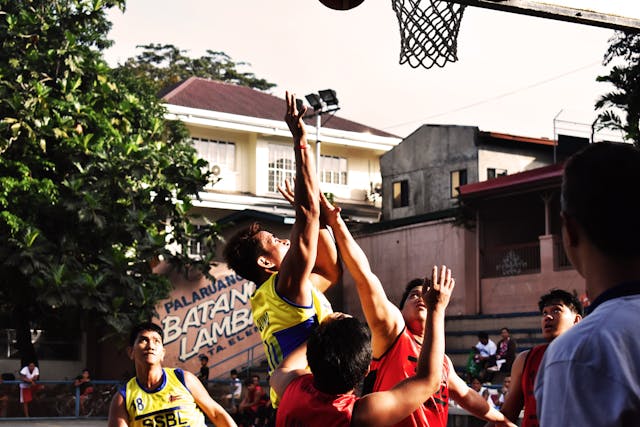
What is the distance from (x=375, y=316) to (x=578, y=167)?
312 centimetres

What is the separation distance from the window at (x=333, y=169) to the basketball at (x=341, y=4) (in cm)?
3577

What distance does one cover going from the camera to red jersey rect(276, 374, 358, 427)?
13.8 ft

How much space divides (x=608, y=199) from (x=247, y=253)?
3364mm

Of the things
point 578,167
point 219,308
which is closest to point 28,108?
point 219,308

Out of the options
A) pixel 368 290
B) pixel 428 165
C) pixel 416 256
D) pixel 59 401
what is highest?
pixel 428 165

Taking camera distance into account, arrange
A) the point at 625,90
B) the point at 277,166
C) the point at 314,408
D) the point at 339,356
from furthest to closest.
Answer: the point at 277,166, the point at 625,90, the point at 314,408, the point at 339,356

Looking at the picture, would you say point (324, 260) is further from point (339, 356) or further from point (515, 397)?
point (515, 397)

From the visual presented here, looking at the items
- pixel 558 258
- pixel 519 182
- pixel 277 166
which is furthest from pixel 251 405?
pixel 277 166

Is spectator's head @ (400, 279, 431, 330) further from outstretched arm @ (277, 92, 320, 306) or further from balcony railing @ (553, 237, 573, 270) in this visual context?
balcony railing @ (553, 237, 573, 270)

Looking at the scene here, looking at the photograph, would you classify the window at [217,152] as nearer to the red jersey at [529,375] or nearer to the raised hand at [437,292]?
the red jersey at [529,375]

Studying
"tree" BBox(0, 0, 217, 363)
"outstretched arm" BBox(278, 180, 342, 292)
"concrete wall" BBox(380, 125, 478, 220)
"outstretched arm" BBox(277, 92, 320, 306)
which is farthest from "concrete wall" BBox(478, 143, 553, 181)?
"outstretched arm" BBox(277, 92, 320, 306)

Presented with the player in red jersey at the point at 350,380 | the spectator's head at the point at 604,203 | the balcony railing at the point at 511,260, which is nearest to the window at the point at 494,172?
the balcony railing at the point at 511,260

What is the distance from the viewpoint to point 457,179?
36.3 m

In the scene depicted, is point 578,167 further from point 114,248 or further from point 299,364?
point 114,248
